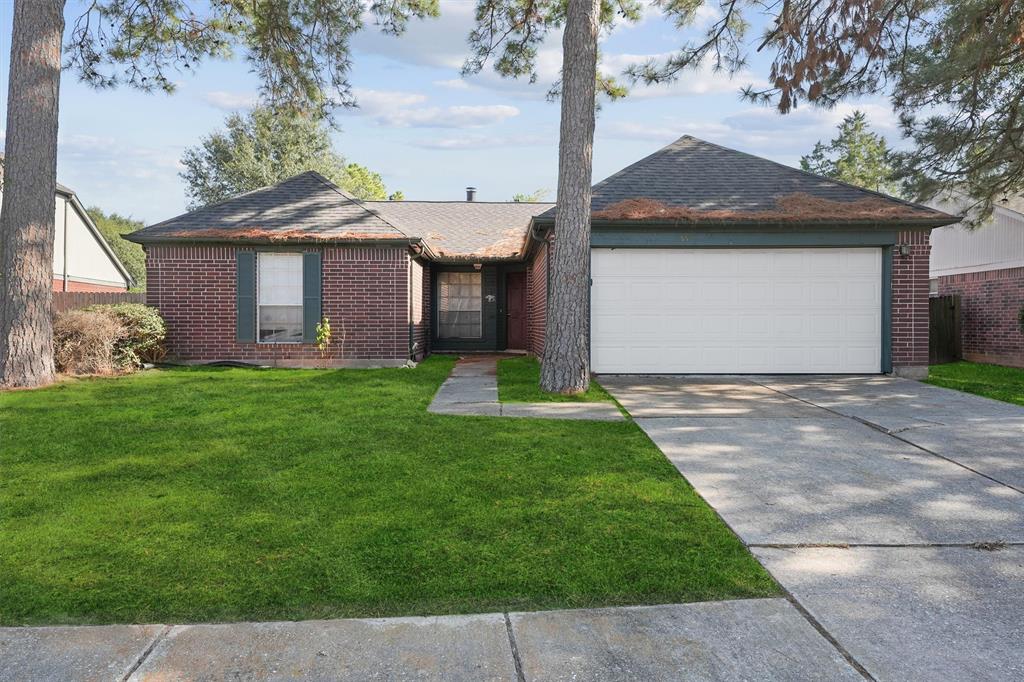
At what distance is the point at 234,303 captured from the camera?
13648 millimetres

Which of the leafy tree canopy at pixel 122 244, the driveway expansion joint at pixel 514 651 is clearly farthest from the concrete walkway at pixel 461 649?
the leafy tree canopy at pixel 122 244

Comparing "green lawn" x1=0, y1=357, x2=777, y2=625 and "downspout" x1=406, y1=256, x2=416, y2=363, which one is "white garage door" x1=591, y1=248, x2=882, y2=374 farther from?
"green lawn" x1=0, y1=357, x2=777, y2=625

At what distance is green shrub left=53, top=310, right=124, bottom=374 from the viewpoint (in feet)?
37.8

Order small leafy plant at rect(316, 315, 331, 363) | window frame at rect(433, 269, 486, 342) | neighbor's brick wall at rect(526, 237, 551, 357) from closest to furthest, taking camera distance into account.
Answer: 1. small leafy plant at rect(316, 315, 331, 363)
2. neighbor's brick wall at rect(526, 237, 551, 357)
3. window frame at rect(433, 269, 486, 342)

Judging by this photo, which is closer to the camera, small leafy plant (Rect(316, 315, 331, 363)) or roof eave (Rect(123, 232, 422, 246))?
roof eave (Rect(123, 232, 422, 246))

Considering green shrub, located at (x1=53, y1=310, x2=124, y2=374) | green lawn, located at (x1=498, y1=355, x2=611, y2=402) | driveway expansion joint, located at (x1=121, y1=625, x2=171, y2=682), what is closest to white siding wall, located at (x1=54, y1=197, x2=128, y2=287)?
green shrub, located at (x1=53, y1=310, x2=124, y2=374)

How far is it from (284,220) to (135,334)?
346 cm

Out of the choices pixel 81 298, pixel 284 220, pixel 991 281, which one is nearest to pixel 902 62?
pixel 991 281

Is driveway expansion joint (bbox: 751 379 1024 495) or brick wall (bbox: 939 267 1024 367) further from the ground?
brick wall (bbox: 939 267 1024 367)

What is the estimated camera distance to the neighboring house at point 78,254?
85.8ft

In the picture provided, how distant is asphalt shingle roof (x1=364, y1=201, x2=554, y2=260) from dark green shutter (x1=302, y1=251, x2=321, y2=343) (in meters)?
4.13

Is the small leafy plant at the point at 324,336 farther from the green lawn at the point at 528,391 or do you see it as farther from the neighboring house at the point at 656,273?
the green lawn at the point at 528,391

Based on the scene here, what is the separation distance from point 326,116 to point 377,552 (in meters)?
12.5

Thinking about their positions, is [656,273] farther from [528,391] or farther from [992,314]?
[992,314]
